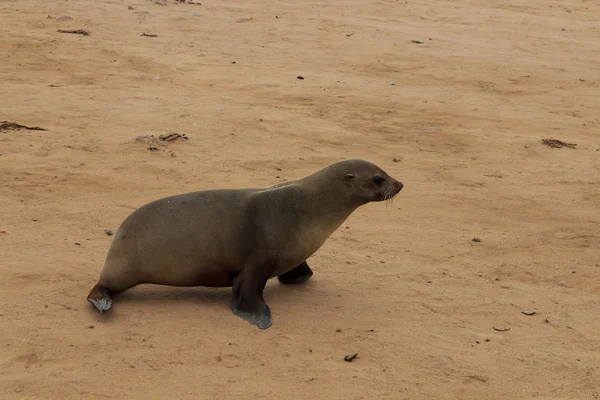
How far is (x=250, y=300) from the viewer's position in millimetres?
4844

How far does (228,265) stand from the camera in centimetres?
500

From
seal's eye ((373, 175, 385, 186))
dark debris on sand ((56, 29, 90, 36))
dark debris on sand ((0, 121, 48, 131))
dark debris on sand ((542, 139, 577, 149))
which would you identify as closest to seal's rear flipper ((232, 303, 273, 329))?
seal's eye ((373, 175, 385, 186))

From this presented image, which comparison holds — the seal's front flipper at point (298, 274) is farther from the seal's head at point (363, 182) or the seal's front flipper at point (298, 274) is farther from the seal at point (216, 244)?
the seal's head at point (363, 182)

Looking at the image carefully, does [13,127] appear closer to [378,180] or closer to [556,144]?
[378,180]

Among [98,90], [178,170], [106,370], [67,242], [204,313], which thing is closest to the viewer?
[106,370]

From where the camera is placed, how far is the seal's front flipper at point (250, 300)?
4.75m

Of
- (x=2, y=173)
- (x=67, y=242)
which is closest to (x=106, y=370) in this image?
(x=67, y=242)

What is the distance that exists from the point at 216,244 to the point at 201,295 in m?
0.35

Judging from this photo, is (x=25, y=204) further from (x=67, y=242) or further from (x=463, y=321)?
(x=463, y=321)

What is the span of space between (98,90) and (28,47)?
82.5 inches

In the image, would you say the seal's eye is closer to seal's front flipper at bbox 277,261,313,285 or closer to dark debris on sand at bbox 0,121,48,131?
seal's front flipper at bbox 277,261,313,285

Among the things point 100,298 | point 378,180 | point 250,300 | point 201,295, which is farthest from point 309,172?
point 100,298

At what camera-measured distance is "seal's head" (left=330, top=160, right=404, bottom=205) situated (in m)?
5.37

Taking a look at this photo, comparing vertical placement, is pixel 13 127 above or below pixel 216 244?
below
